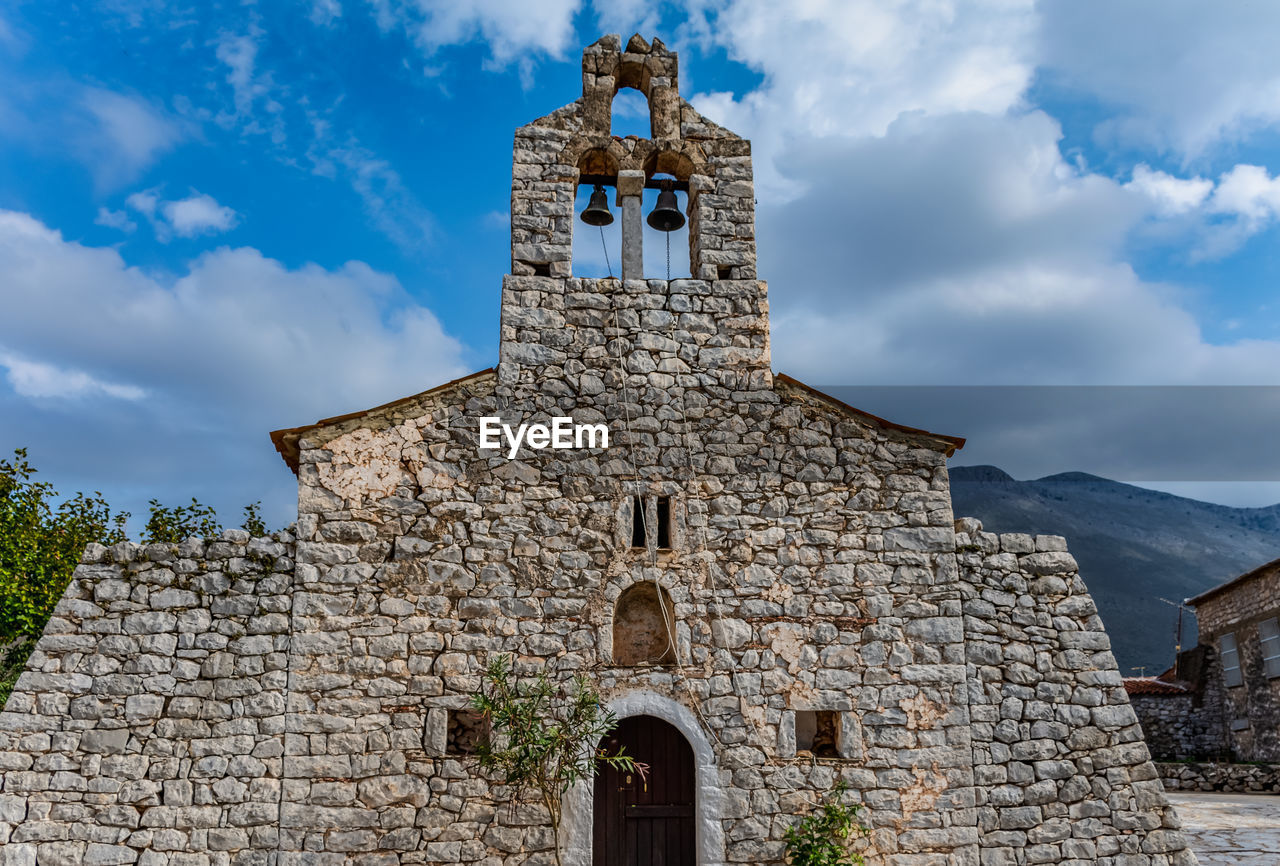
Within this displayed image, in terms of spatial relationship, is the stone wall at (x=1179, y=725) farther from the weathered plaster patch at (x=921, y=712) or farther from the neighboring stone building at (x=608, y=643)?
the weathered plaster patch at (x=921, y=712)

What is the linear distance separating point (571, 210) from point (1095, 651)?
6.52 metres

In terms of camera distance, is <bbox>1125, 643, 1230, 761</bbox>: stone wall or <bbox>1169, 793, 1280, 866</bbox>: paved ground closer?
<bbox>1169, 793, 1280, 866</bbox>: paved ground

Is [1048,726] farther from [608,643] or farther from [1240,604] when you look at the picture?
[1240,604]

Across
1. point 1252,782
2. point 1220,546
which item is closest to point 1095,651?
point 1252,782

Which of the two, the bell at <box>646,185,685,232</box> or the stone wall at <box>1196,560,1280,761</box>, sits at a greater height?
the bell at <box>646,185,685,232</box>

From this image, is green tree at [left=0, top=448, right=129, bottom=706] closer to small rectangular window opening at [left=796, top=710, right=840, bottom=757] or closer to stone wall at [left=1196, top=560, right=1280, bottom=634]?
small rectangular window opening at [left=796, top=710, right=840, bottom=757]

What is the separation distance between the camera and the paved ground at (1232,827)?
9.36 meters

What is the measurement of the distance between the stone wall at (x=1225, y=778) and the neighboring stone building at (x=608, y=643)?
10.4m

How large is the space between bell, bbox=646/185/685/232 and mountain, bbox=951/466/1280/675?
125 ft

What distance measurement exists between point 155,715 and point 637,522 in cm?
437

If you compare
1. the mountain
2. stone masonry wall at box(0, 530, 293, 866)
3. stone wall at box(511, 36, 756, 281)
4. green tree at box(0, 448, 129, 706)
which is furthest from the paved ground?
the mountain

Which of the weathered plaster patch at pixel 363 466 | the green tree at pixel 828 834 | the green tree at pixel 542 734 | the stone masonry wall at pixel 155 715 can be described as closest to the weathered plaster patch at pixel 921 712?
the green tree at pixel 828 834

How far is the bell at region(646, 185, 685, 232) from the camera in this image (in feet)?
30.7

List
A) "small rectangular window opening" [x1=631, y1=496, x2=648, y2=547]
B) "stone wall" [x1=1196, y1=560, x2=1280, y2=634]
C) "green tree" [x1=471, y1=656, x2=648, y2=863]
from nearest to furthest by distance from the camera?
"green tree" [x1=471, y1=656, x2=648, y2=863] < "small rectangular window opening" [x1=631, y1=496, x2=648, y2=547] < "stone wall" [x1=1196, y1=560, x2=1280, y2=634]
